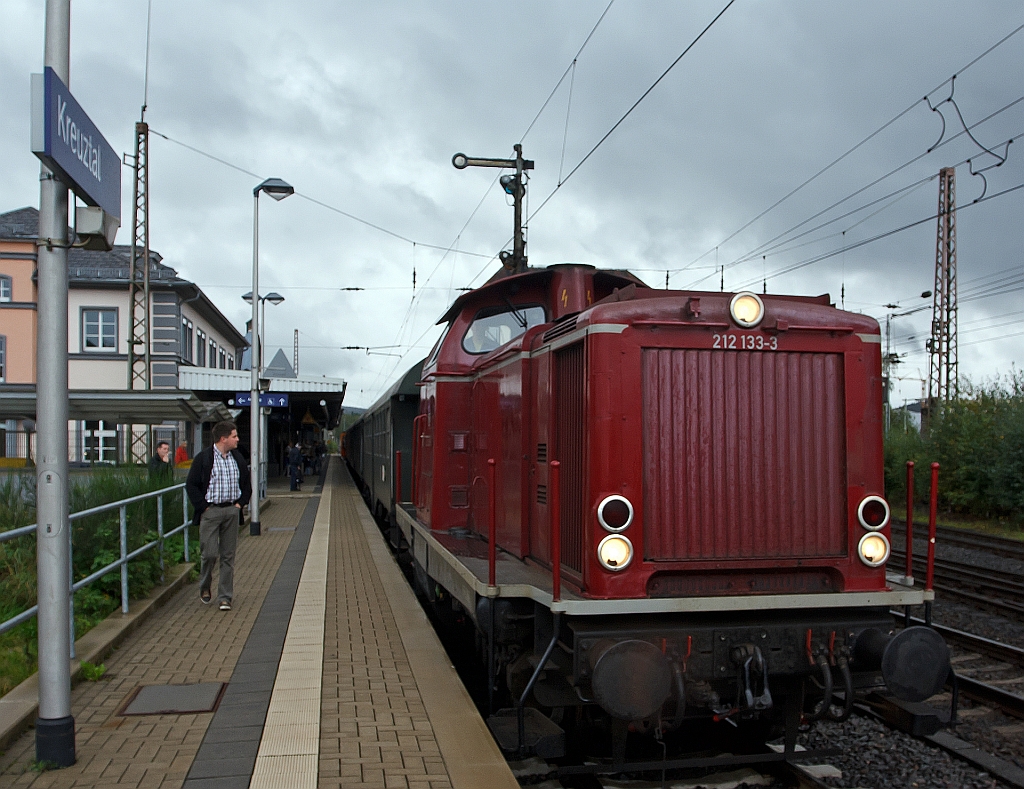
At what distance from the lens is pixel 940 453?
19953 millimetres

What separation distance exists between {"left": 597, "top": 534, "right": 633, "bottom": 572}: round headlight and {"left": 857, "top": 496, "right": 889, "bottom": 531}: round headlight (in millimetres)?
1309

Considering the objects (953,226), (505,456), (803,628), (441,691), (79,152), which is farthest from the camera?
(953,226)

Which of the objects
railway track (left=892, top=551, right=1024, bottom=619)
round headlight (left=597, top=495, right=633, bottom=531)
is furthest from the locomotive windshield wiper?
railway track (left=892, top=551, right=1024, bottom=619)

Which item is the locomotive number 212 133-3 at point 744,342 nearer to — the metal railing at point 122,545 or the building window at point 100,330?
the metal railing at point 122,545

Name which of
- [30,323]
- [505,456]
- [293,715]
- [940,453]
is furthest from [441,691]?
[30,323]

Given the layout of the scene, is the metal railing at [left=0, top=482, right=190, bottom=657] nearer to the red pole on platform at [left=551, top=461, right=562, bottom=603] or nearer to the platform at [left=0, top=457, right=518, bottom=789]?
the platform at [left=0, top=457, right=518, bottom=789]

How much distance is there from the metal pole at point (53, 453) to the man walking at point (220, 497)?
148 inches

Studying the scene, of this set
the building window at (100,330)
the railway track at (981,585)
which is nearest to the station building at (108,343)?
the building window at (100,330)

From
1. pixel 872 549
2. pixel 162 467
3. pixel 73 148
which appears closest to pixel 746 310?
pixel 872 549

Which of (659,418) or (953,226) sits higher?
(953,226)

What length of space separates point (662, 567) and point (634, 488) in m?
0.43

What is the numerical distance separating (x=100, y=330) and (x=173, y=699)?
1107 inches

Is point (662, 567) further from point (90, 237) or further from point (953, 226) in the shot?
point (953, 226)

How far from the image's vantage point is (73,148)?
3920 millimetres
